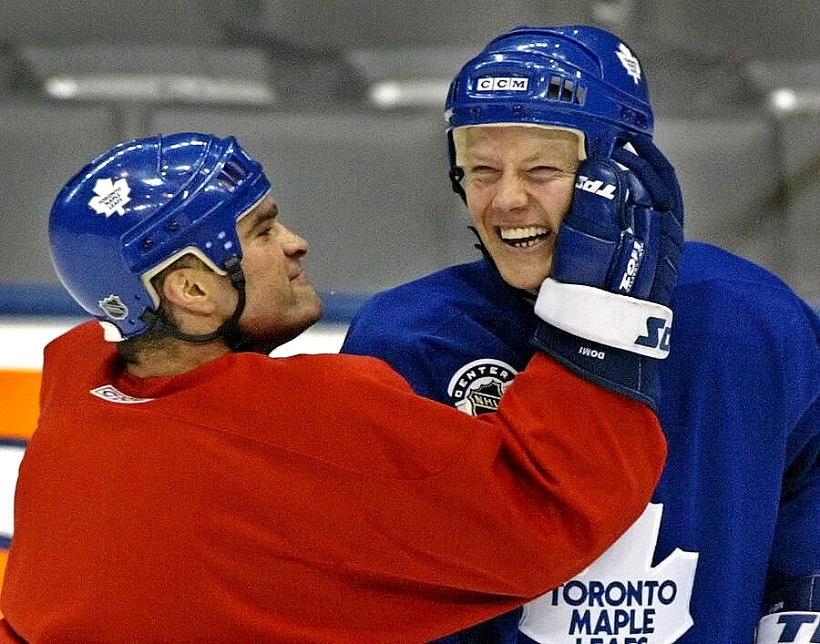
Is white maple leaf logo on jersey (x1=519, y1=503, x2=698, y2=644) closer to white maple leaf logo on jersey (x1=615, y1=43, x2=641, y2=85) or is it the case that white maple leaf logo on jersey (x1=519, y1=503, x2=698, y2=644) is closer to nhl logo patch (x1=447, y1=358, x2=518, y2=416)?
nhl logo patch (x1=447, y1=358, x2=518, y2=416)

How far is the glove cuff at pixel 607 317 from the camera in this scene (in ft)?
4.17

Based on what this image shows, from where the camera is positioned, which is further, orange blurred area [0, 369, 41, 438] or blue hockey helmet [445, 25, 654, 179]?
orange blurred area [0, 369, 41, 438]

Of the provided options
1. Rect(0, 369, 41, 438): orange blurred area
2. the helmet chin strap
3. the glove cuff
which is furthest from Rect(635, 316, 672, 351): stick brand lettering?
Rect(0, 369, 41, 438): orange blurred area

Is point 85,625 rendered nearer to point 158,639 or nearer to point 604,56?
point 158,639

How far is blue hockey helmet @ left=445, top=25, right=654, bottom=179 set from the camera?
135 centimetres

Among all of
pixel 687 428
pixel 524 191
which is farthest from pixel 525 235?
pixel 687 428

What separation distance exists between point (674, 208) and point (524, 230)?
0.50 ft

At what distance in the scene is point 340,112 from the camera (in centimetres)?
248

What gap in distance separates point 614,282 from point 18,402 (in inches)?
44.9

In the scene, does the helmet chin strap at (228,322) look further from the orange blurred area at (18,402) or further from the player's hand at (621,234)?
the orange blurred area at (18,402)

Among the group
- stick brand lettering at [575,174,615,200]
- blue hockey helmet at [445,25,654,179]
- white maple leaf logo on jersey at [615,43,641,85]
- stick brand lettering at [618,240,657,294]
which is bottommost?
stick brand lettering at [618,240,657,294]

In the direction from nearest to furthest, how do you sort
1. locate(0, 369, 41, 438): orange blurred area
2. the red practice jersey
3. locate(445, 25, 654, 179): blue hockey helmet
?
the red practice jersey < locate(445, 25, 654, 179): blue hockey helmet < locate(0, 369, 41, 438): orange blurred area

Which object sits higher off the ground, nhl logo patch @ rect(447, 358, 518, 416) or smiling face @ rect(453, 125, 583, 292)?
smiling face @ rect(453, 125, 583, 292)

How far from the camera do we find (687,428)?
1427mm
